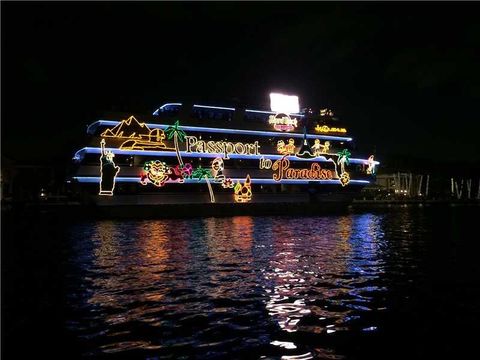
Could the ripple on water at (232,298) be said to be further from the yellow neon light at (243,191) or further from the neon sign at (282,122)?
the neon sign at (282,122)

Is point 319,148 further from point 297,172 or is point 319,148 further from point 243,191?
point 243,191

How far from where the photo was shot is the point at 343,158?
66375 mm

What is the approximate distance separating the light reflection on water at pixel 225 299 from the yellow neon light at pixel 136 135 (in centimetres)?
3129

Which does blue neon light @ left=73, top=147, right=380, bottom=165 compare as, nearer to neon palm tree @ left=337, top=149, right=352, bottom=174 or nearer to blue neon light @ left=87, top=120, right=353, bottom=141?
neon palm tree @ left=337, top=149, right=352, bottom=174

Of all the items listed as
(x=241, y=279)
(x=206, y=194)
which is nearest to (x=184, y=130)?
(x=206, y=194)

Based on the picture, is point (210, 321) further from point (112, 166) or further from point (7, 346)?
point (112, 166)

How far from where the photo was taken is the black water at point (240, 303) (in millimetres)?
8102

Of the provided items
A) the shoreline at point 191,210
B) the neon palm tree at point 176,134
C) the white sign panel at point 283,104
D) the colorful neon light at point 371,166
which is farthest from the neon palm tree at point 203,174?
the colorful neon light at point 371,166

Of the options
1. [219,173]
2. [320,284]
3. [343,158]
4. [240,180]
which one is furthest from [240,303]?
[343,158]

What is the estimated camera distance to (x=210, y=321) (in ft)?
31.4

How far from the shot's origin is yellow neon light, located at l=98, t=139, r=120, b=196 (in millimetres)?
49750

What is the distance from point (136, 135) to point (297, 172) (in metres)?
21.3

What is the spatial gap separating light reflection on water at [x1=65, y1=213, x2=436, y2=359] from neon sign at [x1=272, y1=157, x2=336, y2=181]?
3972cm

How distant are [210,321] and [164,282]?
4.32 metres
